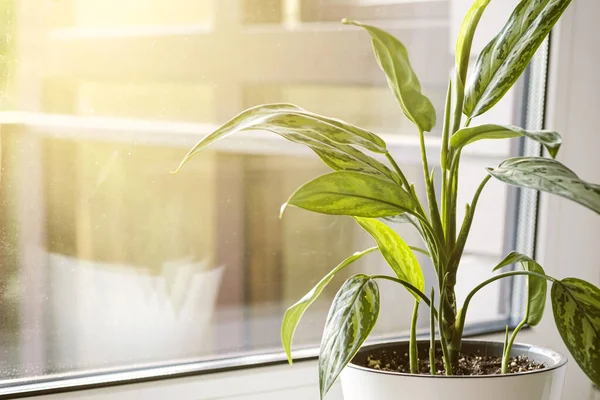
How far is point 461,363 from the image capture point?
697 mm

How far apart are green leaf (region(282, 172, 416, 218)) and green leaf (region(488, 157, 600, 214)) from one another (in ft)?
0.27

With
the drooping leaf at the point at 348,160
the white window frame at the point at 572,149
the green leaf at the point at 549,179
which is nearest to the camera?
the green leaf at the point at 549,179

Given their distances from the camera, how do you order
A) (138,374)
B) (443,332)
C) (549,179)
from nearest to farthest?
1. (549,179)
2. (443,332)
3. (138,374)

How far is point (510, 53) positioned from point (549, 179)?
0.15m

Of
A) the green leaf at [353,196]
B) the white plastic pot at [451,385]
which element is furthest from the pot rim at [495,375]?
the green leaf at [353,196]

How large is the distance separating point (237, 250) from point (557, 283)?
1.41ft

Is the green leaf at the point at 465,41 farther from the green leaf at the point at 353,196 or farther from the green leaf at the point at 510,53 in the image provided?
the green leaf at the point at 353,196

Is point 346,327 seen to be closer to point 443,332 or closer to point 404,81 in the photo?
point 443,332

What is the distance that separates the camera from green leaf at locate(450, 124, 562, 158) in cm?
59

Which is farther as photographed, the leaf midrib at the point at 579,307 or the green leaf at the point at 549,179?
the leaf midrib at the point at 579,307

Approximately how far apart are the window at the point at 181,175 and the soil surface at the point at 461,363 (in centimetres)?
21

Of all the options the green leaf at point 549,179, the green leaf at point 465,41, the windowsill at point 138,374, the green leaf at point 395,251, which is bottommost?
the windowsill at point 138,374

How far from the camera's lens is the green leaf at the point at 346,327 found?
22.0 inches

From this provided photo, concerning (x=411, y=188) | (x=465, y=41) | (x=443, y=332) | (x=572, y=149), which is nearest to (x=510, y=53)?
(x=465, y=41)
